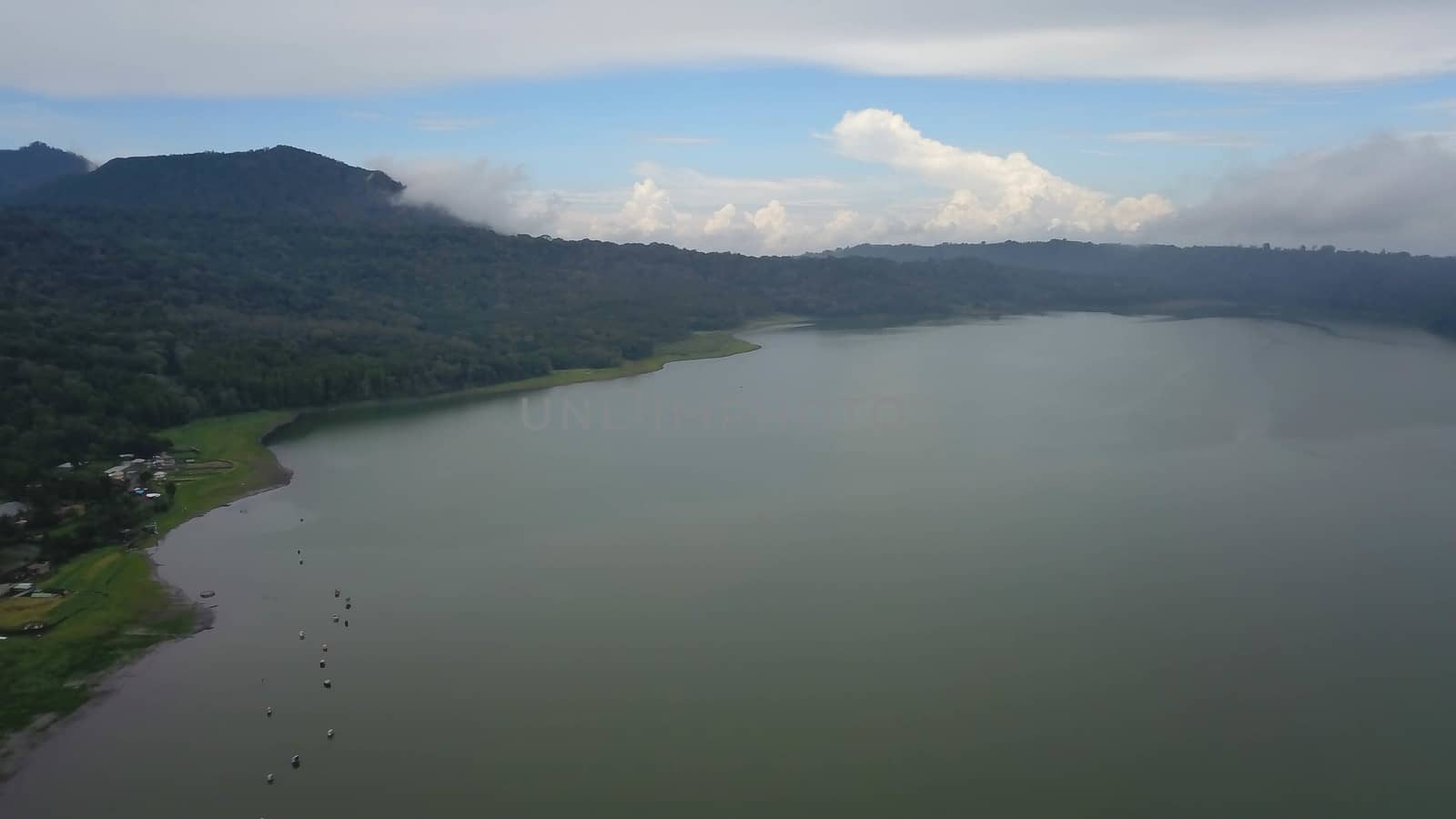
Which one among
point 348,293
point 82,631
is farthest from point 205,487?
point 348,293

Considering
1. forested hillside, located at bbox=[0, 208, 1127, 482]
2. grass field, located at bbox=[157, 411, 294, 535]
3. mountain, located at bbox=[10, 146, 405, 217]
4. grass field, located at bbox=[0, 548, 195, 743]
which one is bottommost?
grass field, located at bbox=[0, 548, 195, 743]

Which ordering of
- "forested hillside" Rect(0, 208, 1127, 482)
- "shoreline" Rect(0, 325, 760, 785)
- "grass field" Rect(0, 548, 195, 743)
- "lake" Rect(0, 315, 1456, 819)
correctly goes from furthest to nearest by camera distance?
"forested hillside" Rect(0, 208, 1127, 482) → "grass field" Rect(0, 548, 195, 743) → "shoreline" Rect(0, 325, 760, 785) → "lake" Rect(0, 315, 1456, 819)

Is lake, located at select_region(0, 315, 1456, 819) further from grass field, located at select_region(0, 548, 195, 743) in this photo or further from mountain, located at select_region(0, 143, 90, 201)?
mountain, located at select_region(0, 143, 90, 201)

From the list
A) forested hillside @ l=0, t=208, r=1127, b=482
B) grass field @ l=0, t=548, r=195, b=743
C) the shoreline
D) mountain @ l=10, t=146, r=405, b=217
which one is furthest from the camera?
mountain @ l=10, t=146, r=405, b=217

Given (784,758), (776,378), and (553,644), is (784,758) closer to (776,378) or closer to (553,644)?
(553,644)

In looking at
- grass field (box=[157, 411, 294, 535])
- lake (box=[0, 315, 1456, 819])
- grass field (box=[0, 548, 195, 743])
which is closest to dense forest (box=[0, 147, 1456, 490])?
grass field (box=[157, 411, 294, 535])

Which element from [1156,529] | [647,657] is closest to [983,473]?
[1156,529]
